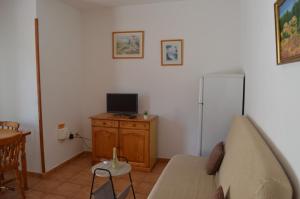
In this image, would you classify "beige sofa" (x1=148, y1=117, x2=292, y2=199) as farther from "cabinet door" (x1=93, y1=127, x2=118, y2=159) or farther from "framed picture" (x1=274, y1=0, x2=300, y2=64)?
"cabinet door" (x1=93, y1=127, x2=118, y2=159)

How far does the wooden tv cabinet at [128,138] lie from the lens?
3.25m

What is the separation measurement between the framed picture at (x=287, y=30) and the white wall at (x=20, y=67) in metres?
2.93

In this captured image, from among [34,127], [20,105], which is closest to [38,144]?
[34,127]

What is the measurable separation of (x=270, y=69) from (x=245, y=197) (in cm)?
93

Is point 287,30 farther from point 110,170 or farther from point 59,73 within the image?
point 59,73

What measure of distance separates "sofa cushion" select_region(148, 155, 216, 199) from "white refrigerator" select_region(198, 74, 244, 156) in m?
0.43

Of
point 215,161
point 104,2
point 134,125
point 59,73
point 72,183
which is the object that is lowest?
point 72,183

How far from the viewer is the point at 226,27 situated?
3.25m

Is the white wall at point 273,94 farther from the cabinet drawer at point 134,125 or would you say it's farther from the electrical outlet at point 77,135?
the electrical outlet at point 77,135

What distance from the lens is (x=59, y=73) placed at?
133 inches

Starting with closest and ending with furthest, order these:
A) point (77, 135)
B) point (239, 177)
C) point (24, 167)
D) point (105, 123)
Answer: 1. point (239, 177)
2. point (24, 167)
3. point (105, 123)
4. point (77, 135)

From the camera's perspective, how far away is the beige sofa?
0.96 metres

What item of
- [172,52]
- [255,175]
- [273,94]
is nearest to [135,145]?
[172,52]

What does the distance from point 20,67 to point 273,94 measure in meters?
3.17
